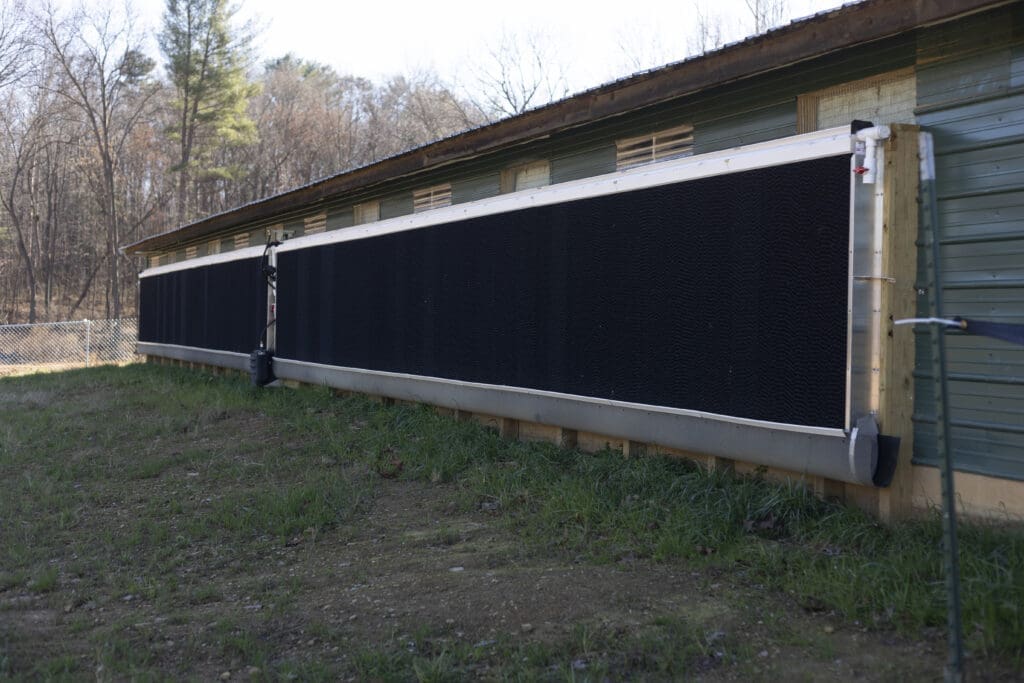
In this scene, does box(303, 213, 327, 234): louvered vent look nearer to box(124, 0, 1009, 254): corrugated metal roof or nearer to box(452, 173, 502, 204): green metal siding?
box(124, 0, 1009, 254): corrugated metal roof

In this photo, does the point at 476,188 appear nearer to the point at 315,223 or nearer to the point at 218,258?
the point at 315,223

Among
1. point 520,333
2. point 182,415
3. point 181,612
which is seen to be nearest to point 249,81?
point 182,415

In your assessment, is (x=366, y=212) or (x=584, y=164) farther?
(x=366, y=212)

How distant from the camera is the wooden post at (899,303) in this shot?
4.61 metres

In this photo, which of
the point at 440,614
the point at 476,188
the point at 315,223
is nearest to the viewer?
the point at 440,614

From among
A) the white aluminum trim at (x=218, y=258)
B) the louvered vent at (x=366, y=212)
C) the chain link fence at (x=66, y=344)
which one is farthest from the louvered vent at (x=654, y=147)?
the chain link fence at (x=66, y=344)

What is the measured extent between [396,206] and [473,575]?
7.06 meters

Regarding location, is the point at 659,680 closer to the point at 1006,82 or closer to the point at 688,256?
the point at 688,256

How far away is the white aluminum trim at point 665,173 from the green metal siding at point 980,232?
1.96ft

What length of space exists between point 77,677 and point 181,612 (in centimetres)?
77

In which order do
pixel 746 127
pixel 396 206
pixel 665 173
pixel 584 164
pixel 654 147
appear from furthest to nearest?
1. pixel 396 206
2. pixel 584 164
3. pixel 654 147
4. pixel 746 127
5. pixel 665 173

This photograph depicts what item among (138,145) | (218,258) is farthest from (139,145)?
(218,258)

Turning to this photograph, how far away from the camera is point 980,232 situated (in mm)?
4508

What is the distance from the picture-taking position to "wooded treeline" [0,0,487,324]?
114 ft
